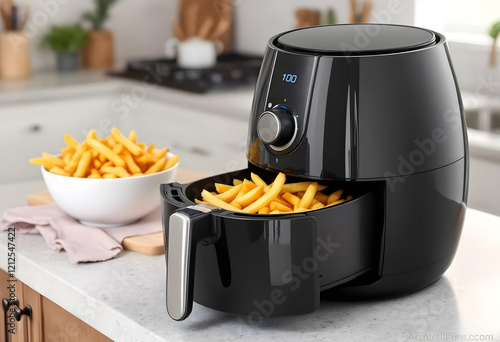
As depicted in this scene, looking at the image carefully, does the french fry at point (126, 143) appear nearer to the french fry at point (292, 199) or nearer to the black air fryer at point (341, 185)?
the black air fryer at point (341, 185)

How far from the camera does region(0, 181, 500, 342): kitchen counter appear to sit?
3.03 feet

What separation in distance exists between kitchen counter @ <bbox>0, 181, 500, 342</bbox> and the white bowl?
3.5 inches

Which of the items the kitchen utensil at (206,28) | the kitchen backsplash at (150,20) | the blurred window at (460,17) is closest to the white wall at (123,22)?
the kitchen backsplash at (150,20)

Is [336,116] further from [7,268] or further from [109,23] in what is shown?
[109,23]

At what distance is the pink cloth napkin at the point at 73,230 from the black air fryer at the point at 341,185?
8.5 inches

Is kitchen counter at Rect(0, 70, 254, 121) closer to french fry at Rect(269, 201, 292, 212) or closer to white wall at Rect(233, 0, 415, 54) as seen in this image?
white wall at Rect(233, 0, 415, 54)

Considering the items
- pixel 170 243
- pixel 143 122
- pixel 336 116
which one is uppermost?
pixel 336 116

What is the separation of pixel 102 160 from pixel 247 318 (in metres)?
0.42

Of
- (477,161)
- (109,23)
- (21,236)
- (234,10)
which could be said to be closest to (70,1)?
(109,23)

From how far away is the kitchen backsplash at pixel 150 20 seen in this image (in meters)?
3.24

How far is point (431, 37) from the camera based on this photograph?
1028mm

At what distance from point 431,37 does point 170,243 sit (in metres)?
0.45

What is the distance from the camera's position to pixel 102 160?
125 centimetres

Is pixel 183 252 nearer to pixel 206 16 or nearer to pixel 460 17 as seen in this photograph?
pixel 460 17
